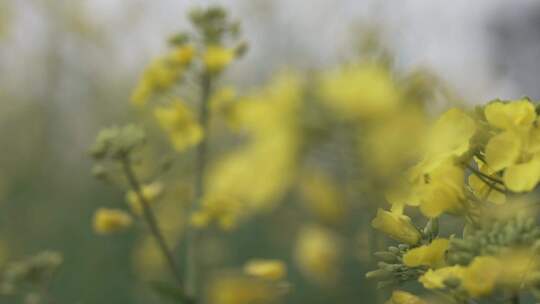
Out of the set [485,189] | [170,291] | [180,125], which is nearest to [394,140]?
[180,125]

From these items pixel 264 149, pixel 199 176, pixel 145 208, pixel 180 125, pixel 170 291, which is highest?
pixel 264 149

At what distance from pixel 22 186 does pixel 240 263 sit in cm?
165

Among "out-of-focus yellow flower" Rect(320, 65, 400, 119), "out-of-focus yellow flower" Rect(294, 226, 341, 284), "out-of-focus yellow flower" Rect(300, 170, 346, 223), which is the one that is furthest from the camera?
"out-of-focus yellow flower" Rect(294, 226, 341, 284)

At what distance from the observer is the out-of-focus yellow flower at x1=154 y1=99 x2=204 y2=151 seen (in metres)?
1.92

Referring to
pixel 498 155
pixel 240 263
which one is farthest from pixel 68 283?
pixel 498 155

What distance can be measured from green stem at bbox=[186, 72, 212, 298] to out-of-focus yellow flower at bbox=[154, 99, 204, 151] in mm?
20

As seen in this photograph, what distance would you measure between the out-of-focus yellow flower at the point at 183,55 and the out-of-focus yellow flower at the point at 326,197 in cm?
80

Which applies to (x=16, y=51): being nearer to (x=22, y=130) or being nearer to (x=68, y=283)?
(x=22, y=130)

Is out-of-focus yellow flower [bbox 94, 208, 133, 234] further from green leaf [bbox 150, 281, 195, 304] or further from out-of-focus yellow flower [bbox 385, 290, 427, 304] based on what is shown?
out-of-focus yellow flower [bbox 385, 290, 427, 304]

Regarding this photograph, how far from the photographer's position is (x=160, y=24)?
6.55 metres

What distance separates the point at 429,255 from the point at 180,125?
1090mm

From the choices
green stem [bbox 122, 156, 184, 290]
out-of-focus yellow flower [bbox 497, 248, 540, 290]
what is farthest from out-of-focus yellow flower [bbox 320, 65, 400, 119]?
out-of-focus yellow flower [bbox 497, 248, 540, 290]

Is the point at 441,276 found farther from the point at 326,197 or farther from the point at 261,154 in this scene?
the point at 261,154

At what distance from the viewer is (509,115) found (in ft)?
3.09
